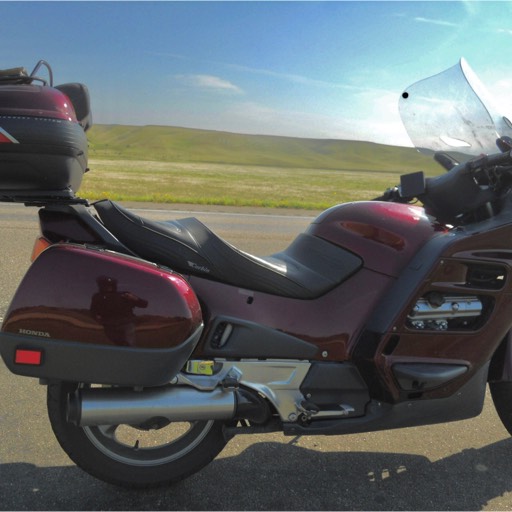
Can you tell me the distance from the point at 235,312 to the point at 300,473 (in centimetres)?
92

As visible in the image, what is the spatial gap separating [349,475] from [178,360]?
1.09m

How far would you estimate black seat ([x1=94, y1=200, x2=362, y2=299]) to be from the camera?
2176mm

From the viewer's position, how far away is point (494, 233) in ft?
7.84

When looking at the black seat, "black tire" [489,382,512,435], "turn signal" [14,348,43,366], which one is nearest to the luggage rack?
the black seat

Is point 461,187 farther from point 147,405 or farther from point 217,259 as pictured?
point 147,405

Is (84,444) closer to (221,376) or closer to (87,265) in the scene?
(221,376)

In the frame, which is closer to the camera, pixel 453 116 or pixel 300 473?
pixel 300 473

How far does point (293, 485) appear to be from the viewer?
2.46 metres

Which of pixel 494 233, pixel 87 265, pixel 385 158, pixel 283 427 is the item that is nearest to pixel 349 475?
pixel 283 427

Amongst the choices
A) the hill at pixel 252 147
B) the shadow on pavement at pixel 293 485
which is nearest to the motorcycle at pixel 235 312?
the shadow on pavement at pixel 293 485

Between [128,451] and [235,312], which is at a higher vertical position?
[235,312]

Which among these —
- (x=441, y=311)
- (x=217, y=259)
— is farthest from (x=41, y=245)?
(x=441, y=311)

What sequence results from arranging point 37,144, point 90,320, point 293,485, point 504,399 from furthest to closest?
point 504,399 < point 293,485 < point 37,144 < point 90,320

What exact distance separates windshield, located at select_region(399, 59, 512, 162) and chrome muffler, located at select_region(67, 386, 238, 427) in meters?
1.73
